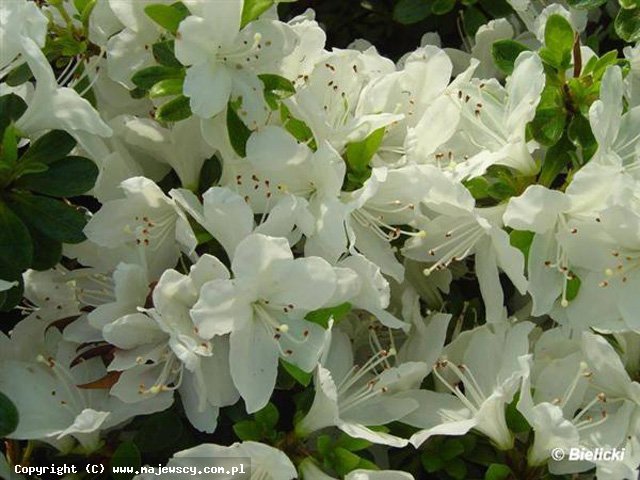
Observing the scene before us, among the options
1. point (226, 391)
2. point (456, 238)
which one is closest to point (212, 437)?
point (226, 391)

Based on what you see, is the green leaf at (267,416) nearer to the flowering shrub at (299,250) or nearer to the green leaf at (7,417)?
the flowering shrub at (299,250)

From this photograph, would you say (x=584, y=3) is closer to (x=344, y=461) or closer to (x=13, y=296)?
(x=344, y=461)

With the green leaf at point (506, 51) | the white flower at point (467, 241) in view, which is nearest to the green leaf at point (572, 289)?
the white flower at point (467, 241)

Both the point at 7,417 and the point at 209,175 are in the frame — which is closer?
the point at 7,417

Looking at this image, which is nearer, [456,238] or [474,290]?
[456,238]

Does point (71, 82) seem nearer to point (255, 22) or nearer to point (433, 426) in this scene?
point (255, 22)

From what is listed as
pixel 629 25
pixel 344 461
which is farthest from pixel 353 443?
pixel 629 25

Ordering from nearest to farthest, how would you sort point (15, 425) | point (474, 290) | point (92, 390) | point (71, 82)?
point (15, 425), point (92, 390), point (71, 82), point (474, 290)
